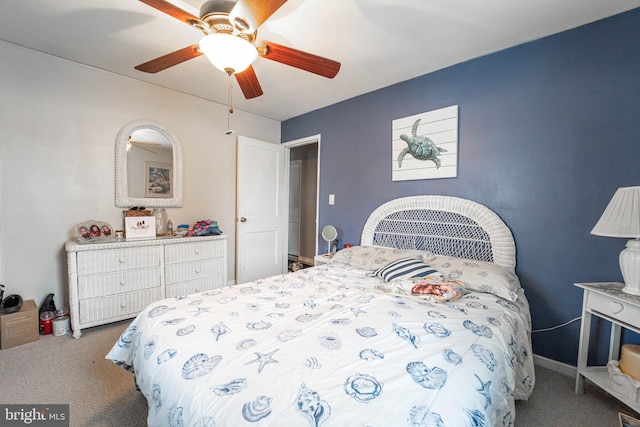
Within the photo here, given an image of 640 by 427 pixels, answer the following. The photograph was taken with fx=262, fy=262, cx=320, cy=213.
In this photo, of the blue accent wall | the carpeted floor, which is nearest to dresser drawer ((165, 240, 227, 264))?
the carpeted floor

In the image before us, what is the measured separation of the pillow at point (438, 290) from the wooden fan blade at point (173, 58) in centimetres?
204

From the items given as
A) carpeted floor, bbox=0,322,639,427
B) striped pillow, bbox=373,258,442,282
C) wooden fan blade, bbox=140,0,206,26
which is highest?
wooden fan blade, bbox=140,0,206,26

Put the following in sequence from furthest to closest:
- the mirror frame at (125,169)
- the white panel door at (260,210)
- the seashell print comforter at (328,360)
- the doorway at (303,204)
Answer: the doorway at (303,204) < the white panel door at (260,210) < the mirror frame at (125,169) < the seashell print comforter at (328,360)

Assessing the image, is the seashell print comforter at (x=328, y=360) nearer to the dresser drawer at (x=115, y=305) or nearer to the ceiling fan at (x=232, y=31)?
the dresser drawer at (x=115, y=305)

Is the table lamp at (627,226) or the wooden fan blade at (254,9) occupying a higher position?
the wooden fan blade at (254,9)

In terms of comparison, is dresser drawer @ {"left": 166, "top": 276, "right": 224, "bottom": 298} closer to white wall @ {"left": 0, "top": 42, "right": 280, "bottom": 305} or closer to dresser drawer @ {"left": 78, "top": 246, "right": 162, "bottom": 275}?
dresser drawer @ {"left": 78, "top": 246, "right": 162, "bottom": 275}

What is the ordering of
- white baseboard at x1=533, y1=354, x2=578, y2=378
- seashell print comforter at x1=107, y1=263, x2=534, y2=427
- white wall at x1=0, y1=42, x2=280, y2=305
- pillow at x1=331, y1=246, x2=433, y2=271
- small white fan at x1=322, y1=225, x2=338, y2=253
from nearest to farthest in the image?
seashell print comforter at x1=107, y1=263, x2=534, y2=427
white baseboard at x1=533, y1=354, x2=578, y2=378
white wall at x1=0, y1=42, x2=280, y2=305
pillow at x1=331, y1=246, x2=433, y2=271
small white fan at x1=322, y1=225, x2=338, y2=253

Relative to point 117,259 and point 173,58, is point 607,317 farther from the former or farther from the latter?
point 117,259

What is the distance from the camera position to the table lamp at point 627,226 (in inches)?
56.4

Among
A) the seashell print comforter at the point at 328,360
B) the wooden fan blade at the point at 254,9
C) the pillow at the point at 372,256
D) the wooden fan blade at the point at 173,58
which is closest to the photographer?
the seashell print comforter at the point at 328,360

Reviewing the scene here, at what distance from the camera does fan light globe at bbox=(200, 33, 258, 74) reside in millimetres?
1369

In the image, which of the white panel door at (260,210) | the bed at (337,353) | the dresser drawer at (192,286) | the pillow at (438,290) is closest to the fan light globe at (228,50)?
the bed at (337,353)

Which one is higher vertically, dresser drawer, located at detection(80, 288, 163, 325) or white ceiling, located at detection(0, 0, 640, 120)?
white ceiling, located at detection(0, 0, 640, 120)

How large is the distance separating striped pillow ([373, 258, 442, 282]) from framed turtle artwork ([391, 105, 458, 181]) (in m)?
0.95
